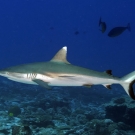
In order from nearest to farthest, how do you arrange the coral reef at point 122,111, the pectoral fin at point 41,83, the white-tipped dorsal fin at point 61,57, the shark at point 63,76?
the pectoral fin at point 41,83 → the shark at point 63,76 → the white-tipped dorsal fin at point 61,57 → the coral reef at point 122,111

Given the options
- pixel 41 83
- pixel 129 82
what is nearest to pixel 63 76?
pixel 41 83

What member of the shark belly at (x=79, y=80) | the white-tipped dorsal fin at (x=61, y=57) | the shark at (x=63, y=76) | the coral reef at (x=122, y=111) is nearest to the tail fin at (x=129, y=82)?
the shark at (x=63, y=76)

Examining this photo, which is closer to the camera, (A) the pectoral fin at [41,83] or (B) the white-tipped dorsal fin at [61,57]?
(A) the pectoral fin at [41,83]

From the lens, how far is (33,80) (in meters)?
5.75

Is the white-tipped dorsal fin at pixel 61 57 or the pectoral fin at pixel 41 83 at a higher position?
the white-tipped dorsal fin at pixel 61 57

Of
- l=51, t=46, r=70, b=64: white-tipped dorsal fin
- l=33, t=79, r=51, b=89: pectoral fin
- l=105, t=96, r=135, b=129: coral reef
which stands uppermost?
l=51, t=46, r=70, b=64: white-tipped dorsal fin

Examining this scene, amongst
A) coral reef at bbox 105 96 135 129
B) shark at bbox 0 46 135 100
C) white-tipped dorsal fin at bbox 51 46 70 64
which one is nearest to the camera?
shark at bbox 0 46 135 100

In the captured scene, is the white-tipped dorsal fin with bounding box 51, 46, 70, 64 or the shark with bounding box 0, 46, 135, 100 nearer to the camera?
the shark with bounding box 0, 46, 135, 100

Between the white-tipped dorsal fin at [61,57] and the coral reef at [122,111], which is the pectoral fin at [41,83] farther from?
the coral reef at [122,111]

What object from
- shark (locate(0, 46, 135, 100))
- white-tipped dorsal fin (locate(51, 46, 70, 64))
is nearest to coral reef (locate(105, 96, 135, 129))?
shark (locate(0, 46, 135, 100))

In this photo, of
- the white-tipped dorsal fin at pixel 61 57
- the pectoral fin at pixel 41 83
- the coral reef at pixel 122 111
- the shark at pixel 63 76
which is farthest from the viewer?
the coral reef at pixel 122 111

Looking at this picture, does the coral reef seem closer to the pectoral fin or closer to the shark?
the shark

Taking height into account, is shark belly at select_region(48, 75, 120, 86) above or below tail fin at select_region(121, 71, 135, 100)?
above

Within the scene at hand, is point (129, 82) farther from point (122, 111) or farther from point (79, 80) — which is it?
point (122, 111)
